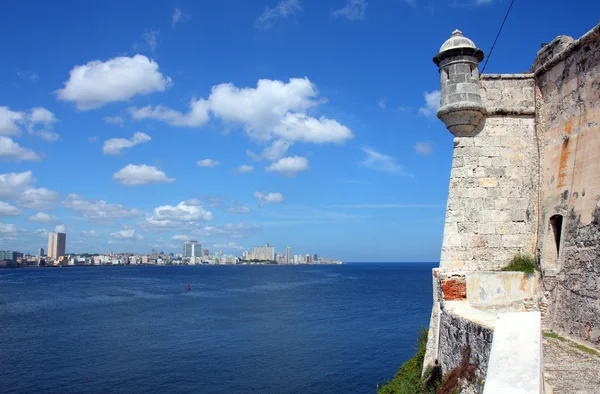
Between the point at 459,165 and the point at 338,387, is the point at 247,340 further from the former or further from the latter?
the point at 459,165

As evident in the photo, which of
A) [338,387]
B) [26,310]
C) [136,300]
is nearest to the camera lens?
[338,387]

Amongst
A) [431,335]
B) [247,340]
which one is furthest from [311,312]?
[431,335]

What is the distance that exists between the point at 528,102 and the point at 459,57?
204cm

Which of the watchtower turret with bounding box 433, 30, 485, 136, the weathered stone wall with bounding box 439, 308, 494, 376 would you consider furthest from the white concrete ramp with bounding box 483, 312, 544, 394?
the watchtower turret with bounding box 433, 30, 485, 136

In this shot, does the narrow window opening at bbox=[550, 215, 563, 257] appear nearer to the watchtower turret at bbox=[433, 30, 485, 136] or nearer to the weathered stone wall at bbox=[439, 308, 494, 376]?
the watchtower turret at bbox=[433, 30, 485, 136]

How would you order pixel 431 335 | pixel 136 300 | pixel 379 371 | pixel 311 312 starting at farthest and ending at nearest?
1. pixel 136 300
2. pixel 311 312
3. pixel 379 371
4. pixel 431 335

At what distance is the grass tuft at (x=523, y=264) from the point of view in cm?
1075

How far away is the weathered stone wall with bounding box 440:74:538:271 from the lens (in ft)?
36.6

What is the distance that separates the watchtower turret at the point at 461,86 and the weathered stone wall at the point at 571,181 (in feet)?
4.94

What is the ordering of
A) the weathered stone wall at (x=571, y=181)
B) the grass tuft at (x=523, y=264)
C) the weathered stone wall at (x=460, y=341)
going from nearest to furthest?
1. the weathered stone wall at (x=460, y=341)
2. the weathered stone wall at (x=571, y=181)
3. the grass tuft at (x=523, y=264)

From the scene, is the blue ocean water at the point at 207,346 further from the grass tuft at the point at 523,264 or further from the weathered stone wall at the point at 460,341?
the weathered stone wall at the point at 460,341

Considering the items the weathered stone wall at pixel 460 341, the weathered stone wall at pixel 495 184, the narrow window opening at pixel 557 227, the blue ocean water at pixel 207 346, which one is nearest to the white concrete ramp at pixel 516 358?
the weathered stone wall at pixel 460 341

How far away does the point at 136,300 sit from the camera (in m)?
62.6

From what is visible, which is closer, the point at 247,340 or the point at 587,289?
the point at 587,289
